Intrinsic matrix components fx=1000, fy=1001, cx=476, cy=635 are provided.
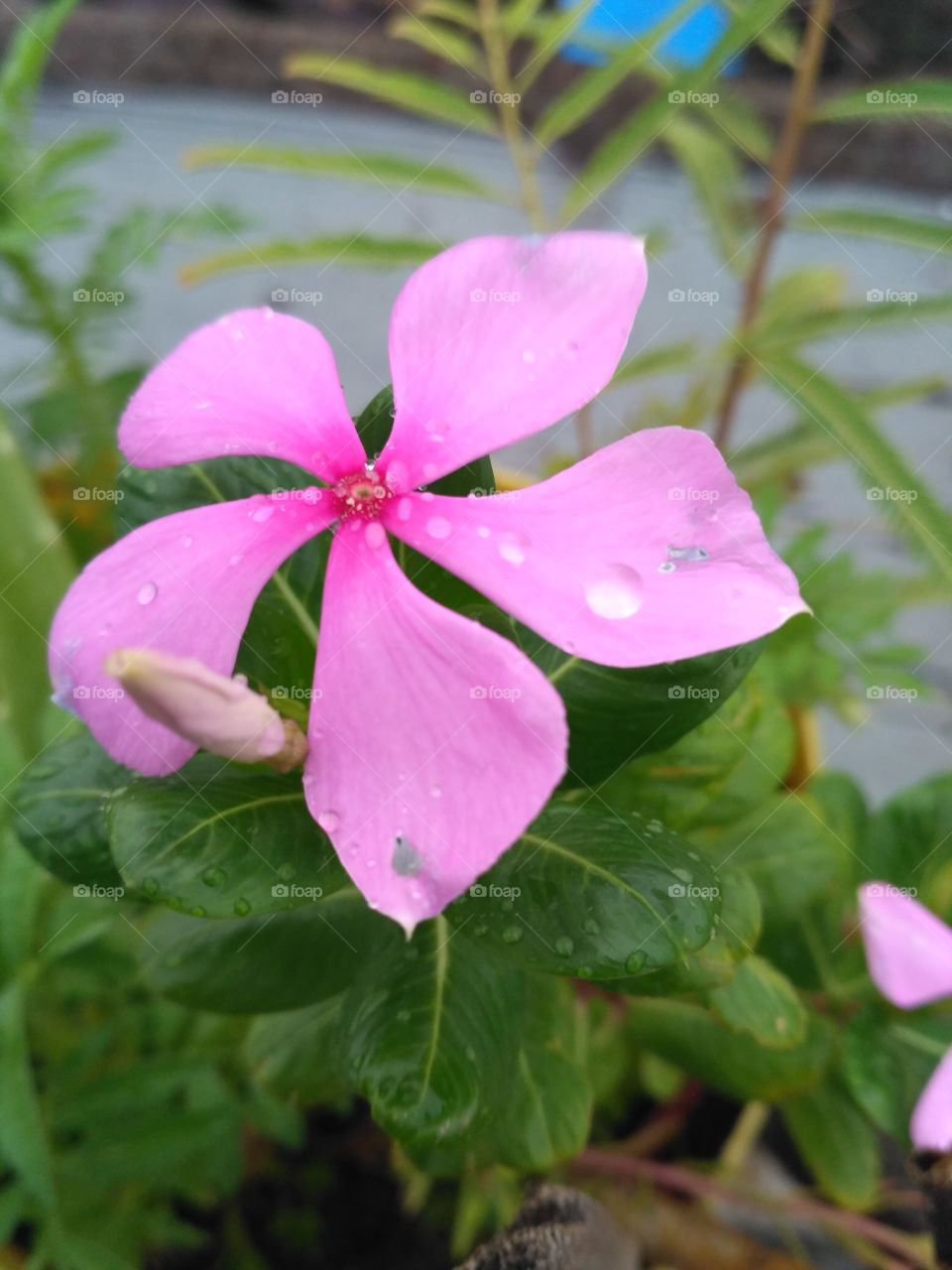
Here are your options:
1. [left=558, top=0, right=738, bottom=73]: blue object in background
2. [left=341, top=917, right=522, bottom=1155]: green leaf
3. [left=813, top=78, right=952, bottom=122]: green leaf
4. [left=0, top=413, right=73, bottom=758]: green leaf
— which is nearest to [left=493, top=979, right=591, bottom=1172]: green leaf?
[left=341, top=917, right=522, bottom=1155]: green leaf

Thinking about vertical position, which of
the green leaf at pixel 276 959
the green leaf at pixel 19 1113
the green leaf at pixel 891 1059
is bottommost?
the green leaf at pixel 19 1113

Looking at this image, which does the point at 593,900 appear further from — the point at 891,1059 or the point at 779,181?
the point at 779,181

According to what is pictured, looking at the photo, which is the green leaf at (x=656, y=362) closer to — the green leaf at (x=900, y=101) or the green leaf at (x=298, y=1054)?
the green leaf at (x=900, y=101)

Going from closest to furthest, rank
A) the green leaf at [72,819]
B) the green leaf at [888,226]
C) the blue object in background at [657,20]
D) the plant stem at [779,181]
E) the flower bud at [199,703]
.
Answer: the flower bud at [199,703] → the green leaf at [72,819] → the green leaf at [888,226] → the plant stem at [779,181] → the blue object in background at [657,20]

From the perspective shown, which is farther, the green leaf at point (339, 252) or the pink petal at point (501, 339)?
the green leaf at point (339, 252)

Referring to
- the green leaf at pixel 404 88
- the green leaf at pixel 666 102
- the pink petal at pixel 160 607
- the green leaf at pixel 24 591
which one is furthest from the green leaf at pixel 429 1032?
the green leaf at pixel 404 88

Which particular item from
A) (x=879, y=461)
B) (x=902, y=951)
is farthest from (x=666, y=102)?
(x=902, y=951)

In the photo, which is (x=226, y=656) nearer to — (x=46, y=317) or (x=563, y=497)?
(x=563, y=497)
